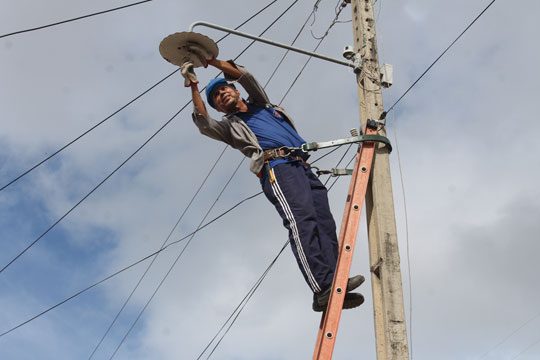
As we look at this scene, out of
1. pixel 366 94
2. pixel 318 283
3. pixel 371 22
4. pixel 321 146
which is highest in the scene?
pixel 371 22

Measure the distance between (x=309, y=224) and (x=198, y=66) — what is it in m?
1.44

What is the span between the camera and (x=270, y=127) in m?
4.70

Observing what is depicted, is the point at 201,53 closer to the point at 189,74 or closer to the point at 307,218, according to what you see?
the point at 189,74

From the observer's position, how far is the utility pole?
4039mm

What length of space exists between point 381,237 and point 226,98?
1577 millimetres

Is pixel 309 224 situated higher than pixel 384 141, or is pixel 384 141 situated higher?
pixel 384 141

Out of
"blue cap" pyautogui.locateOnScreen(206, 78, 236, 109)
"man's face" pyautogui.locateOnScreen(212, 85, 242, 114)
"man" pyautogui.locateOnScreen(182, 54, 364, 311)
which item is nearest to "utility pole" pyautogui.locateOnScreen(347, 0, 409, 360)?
"man" pyautogui.locateOnScreen(182, 54, 364, 311)

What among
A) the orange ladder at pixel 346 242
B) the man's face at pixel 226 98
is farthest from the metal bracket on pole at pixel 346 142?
the man's face at pixel 226 98

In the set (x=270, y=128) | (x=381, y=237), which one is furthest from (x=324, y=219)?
(x=270, y=128)

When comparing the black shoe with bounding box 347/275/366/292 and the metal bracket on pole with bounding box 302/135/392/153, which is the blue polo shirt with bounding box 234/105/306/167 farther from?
the black shoe with bounding box 347/275/366/292

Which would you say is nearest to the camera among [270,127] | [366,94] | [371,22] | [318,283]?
[318,283]

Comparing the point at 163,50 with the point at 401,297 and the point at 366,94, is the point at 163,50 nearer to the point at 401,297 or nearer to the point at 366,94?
the point at 366,94

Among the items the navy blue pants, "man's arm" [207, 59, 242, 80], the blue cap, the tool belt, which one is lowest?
the navy blue pants

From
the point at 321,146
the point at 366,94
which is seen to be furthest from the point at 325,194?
the point at 366,94
